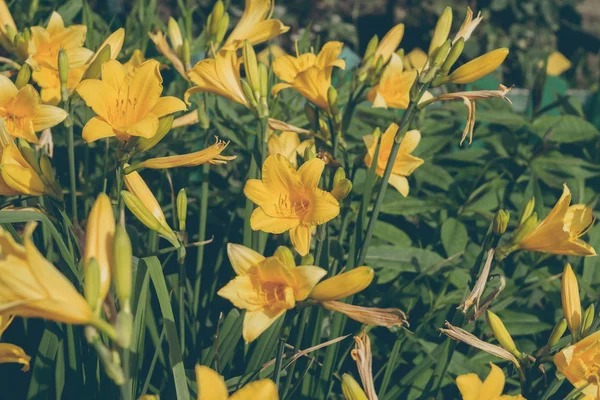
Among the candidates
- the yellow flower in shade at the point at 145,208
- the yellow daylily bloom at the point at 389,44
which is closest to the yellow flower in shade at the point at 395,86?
the yellow daylily bloom at the point at 389,44

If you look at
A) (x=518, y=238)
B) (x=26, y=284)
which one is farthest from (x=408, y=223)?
(x=26, y=284)

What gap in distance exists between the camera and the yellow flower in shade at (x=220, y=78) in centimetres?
142

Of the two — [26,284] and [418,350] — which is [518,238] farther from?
[26,284]

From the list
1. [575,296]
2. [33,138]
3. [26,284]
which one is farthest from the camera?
[33,138]

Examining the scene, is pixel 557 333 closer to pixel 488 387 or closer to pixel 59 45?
pixel 488 387

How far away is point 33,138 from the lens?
1.29m

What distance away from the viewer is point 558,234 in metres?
1.23

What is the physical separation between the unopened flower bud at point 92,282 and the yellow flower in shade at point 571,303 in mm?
769

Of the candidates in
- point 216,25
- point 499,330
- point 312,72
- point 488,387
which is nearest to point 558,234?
point 499,330

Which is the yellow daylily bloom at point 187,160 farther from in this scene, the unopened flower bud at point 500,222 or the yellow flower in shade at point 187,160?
the unopened flower bud at point 500,222

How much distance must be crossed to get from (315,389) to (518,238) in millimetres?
498

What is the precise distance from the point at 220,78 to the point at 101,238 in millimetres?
645

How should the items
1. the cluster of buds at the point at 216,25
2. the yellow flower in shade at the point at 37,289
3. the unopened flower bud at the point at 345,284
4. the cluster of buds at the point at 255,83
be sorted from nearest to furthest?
the yellow flower in shade at the point at 37,289 < the unopened flower bud at the point at 345,284 < the cluster of buds at the point at 255,83 < the cluster of buds at the point at 216,25

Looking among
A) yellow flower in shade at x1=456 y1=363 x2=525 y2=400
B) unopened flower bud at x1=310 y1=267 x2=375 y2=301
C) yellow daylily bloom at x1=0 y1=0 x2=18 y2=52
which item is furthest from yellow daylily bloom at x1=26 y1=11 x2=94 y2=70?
yellow flower in shade at x1=456 y1=363 x2=525 y2=400
